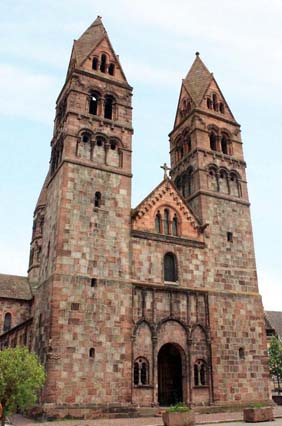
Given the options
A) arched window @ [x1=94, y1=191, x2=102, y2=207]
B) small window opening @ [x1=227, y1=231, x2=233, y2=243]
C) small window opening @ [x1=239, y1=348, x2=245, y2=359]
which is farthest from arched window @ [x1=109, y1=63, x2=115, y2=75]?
small window opening @ [x1=239, y1=348, x2=245, y2=359]

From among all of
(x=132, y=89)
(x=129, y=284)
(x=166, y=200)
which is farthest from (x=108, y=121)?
(x=129, y=284)

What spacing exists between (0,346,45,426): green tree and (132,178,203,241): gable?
46.7 ft

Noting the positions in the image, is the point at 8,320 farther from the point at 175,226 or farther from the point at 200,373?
the point at 200,373

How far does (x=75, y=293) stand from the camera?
25.5 meters

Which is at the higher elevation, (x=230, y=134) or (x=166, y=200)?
(x=230, y=134)

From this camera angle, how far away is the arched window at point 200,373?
27.7 metres

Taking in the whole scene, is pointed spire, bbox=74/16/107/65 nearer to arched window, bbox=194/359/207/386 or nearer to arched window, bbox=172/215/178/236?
arched window, bbox=172/215/178/236

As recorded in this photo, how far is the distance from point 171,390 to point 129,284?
329 inches

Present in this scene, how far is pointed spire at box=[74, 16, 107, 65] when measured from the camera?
34956 millimetres

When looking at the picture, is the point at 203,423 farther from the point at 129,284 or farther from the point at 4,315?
the point at 4,315

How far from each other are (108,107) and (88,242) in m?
12.9

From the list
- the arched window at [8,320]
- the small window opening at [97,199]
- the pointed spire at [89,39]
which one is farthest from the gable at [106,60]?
the arched window at [8,320]

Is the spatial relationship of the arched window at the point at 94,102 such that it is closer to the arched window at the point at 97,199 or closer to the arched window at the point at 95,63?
the arched window at the point at 95,63

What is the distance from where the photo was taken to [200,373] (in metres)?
28.0
